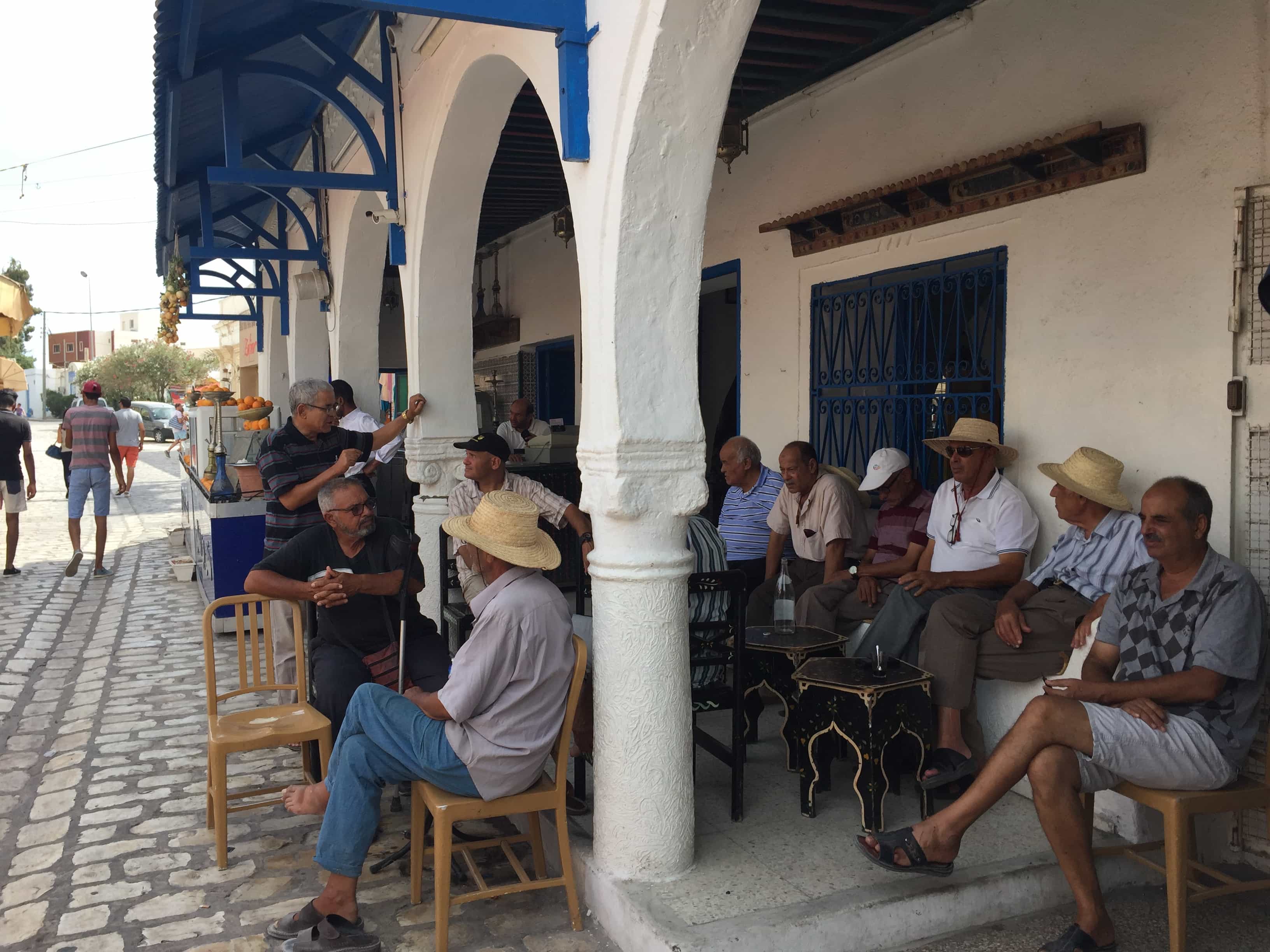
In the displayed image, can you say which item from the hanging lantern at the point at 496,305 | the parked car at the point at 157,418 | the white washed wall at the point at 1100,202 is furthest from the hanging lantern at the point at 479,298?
the parked car at the point at 157,418

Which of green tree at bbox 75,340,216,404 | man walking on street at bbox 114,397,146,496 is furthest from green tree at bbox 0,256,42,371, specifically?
man walking on street at bbox 114,397,146,496

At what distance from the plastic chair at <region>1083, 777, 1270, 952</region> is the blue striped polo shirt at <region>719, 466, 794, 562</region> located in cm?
241

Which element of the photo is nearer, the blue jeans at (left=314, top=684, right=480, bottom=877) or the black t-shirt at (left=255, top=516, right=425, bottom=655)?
the blue jeans at (left=314, top=684, right=480, bottom=877)

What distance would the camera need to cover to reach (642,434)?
2.86 m

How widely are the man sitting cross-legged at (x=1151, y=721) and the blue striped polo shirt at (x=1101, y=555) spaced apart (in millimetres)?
570

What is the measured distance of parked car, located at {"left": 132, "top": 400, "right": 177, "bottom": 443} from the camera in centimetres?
3503

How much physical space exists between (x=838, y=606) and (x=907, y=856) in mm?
1595

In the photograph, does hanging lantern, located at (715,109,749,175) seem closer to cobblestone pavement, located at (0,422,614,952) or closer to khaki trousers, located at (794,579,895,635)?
khaki trousers, located at (794,579,895,635)

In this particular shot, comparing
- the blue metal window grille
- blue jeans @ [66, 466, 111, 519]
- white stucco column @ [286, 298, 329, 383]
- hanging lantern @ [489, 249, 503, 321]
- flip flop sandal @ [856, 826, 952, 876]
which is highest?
hanging lantern @ [489, 249, 503, 321]

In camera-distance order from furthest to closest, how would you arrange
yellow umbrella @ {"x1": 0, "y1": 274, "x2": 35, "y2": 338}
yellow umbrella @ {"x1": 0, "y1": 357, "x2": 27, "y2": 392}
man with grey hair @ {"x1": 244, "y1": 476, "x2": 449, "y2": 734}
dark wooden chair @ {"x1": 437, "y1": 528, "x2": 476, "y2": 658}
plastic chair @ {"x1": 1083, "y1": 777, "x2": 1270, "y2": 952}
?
yellow umbrella @ {"x1": 0, "y1": 357, "x2": 27, "y2": 392} < yellow umbrella @ {"x1": 0, "y1": 274, "x2": 35, "y2": 338} < dark wooden chair @ {"x1": 437, "y1": 528, "x2": 476, "y2": 658} < man with grey hair @ {"x1": 244, "y1": 476, "x2": 449, "y2": 734} < plastic chair @ {"x1": 1083, "y1": 777, "x2": 1270, "y2": 952}

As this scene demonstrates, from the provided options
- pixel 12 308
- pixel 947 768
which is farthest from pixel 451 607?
pixel 12 308

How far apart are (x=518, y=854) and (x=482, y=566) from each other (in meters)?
1.17

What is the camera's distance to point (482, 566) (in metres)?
2.93

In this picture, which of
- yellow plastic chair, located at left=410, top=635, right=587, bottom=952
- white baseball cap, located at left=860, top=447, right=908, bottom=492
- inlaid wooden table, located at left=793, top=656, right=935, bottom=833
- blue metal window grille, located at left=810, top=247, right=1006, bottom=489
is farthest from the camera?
white baseball cap, located at left=860, top=447, right=908, bottom=492
